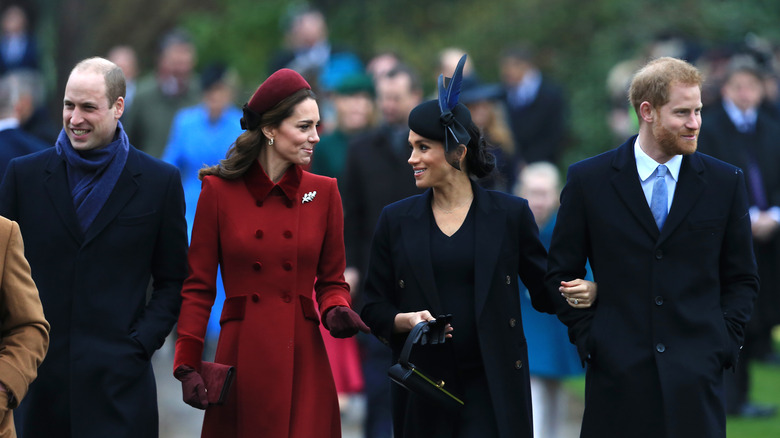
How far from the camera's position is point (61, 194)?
21.0 ft

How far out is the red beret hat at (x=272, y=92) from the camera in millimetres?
6547

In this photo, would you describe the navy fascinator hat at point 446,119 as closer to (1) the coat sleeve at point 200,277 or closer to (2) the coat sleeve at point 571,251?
(2) the coat sleeve at point 571,251

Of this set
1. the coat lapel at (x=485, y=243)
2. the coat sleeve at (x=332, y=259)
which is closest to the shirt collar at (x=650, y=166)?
the coat lapel at (x=485, y=243)

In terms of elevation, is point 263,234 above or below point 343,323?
above

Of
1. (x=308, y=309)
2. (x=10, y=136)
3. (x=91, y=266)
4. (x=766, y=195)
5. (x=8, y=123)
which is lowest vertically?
(x=308, y=309)

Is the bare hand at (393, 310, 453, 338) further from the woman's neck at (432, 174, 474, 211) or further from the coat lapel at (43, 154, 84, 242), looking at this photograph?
the coat lapel at (43, 154, 84, 242)

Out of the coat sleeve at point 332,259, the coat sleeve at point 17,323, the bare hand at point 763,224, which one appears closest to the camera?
the coat sleeve at point 17,323

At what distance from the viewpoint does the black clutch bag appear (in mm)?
6090

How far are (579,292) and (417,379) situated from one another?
2.74 ft

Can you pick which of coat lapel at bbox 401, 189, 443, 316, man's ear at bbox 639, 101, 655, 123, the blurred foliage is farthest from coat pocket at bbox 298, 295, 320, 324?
the blurred foliage

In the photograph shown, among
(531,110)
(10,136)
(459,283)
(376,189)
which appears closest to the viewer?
(459,283)

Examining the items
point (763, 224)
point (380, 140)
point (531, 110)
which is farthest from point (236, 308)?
point (531, 110)

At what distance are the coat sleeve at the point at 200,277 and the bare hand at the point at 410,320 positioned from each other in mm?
899

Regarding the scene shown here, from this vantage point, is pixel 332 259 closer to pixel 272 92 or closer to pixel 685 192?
pixel 272 92
